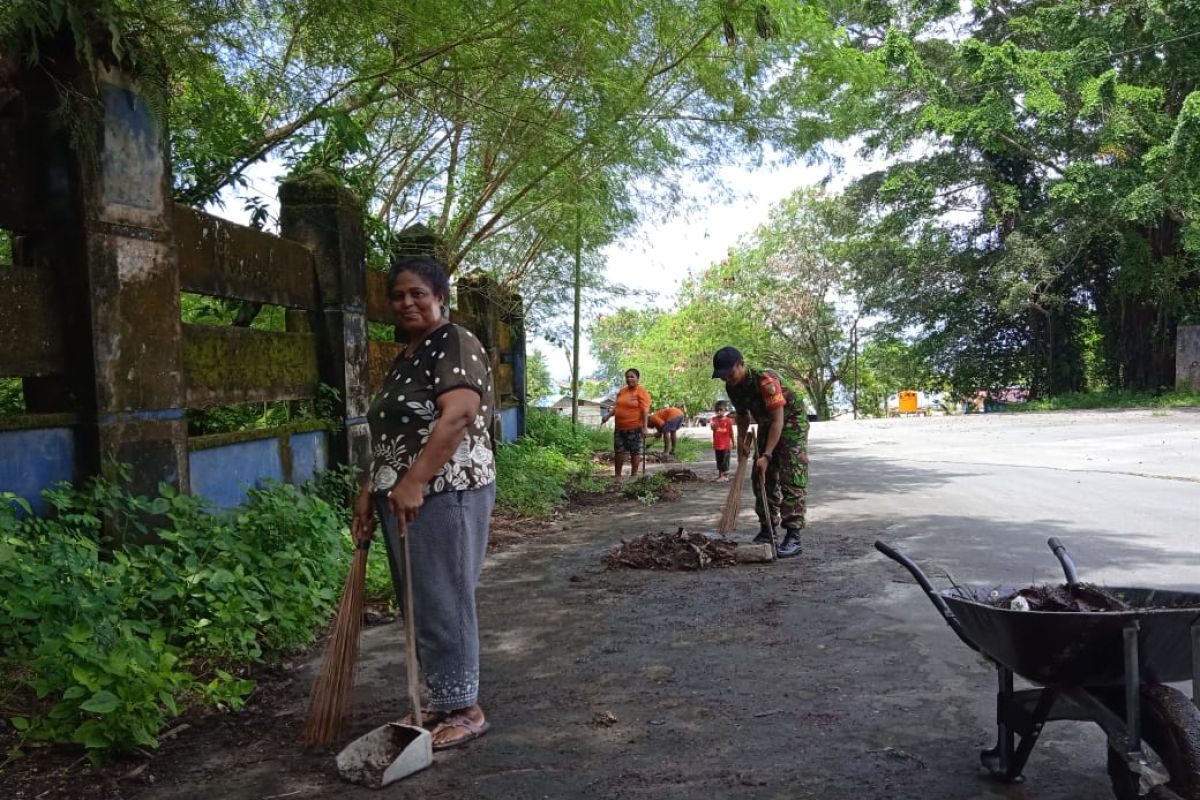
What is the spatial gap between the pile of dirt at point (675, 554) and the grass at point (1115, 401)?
23103 mm

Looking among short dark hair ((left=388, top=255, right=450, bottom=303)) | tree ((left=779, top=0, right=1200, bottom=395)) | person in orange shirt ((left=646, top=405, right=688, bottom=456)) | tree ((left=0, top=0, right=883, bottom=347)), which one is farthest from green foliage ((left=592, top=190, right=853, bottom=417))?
short dark hair ((left=388, top=255, right=450, bottom=303))

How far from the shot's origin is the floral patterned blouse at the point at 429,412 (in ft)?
10.9

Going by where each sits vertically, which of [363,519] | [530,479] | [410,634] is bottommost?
[530,479]

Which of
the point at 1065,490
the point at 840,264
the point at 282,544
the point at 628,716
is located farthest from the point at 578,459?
the point at 840,264

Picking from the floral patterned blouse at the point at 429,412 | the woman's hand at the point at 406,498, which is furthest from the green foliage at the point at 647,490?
the woman's hand at the point at 406,498

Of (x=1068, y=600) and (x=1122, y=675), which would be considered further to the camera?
(x=1068, y=600)

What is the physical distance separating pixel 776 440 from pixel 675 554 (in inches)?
47.1

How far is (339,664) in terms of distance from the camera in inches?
137

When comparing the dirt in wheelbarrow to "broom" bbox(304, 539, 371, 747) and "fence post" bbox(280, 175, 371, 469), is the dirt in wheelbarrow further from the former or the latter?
"fence post" bbox(280, 175, 371, 469)

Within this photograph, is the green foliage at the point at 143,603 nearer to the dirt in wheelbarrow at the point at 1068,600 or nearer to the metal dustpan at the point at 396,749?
the metal dustpan at the point at 396,749

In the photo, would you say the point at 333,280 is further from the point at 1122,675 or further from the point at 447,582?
the point at 1122,675

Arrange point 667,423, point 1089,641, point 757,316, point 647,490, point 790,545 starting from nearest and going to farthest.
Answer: point 1089,641
point 790,545
point 647,490
point 667,423
point 757,316

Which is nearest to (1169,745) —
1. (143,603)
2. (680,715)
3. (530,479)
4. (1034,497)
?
(680,715)

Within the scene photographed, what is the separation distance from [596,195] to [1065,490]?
6585mm
